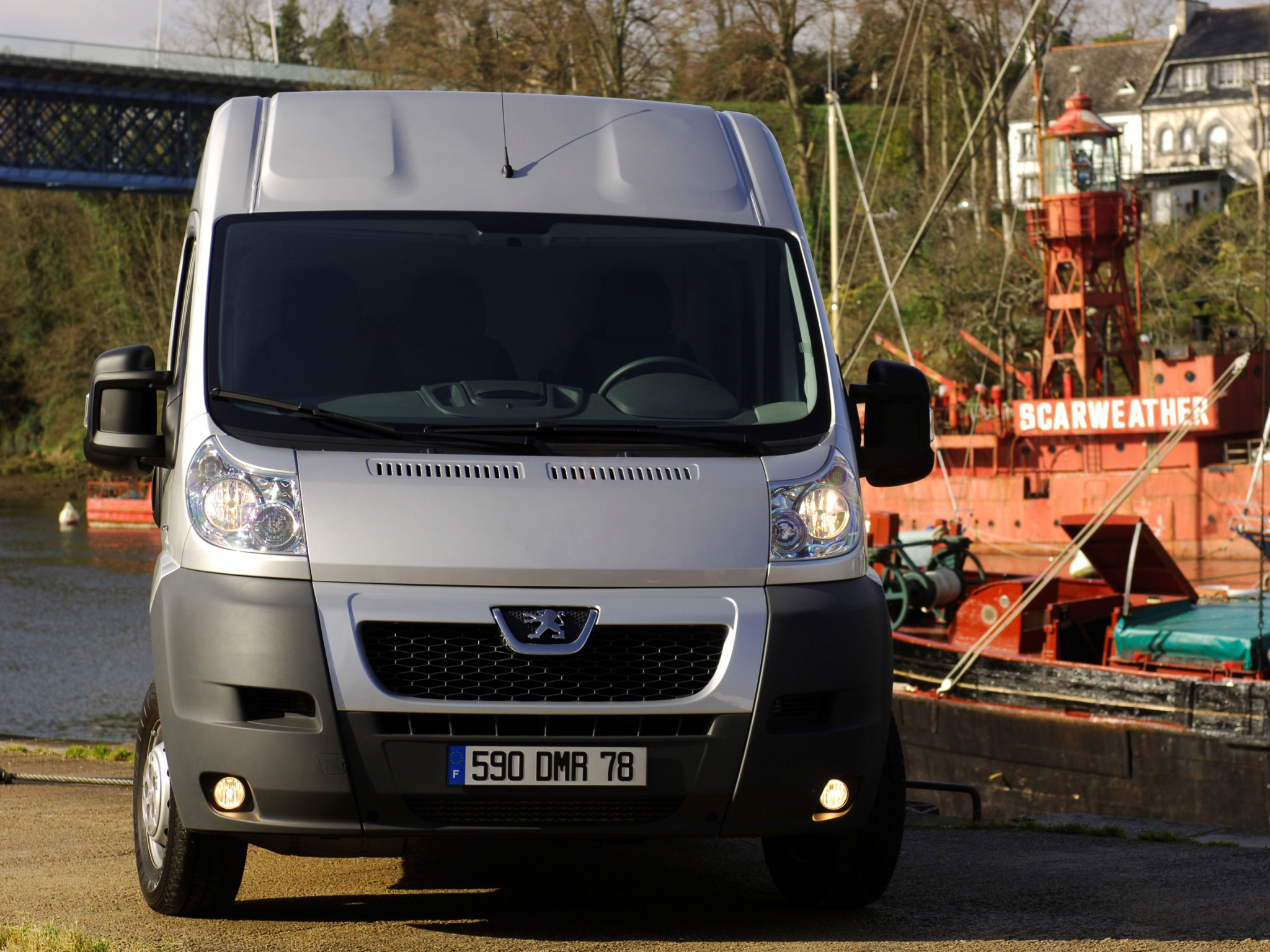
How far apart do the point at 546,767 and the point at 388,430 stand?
1063mm

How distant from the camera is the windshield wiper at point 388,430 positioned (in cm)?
476

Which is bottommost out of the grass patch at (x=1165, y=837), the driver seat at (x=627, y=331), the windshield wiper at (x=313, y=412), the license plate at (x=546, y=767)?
the grass patch at (x=1165, y=837)

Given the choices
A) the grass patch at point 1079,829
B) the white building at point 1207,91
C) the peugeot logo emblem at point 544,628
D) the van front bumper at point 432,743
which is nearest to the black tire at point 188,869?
the van front bumper at point 432,743

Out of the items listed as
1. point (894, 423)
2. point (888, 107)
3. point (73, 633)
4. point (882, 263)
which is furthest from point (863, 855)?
point (73, 633)

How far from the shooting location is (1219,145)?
7938 centimetres

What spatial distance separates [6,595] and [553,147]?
125 feet

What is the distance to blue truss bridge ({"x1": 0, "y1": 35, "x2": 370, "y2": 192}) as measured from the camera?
60.2 meters

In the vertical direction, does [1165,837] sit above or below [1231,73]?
below

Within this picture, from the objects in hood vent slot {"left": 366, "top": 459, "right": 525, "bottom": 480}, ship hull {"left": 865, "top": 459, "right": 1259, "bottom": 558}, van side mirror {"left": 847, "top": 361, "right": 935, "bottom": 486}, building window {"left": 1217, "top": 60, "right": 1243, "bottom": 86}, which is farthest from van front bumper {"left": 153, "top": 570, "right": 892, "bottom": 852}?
building window {"left": 1217, "top": 60, "right": 1243, "bottom": 86}

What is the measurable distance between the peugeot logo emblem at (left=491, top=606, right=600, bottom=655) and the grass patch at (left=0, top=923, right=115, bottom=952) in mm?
1361

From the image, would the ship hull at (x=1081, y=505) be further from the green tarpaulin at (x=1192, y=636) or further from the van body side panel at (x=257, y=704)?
the van body side panel at (x=257, y=704)

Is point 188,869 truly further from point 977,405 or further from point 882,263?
point 977,405

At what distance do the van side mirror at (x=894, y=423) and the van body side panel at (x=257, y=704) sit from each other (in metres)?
1.91

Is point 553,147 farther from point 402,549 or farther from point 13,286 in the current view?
point 13,286
